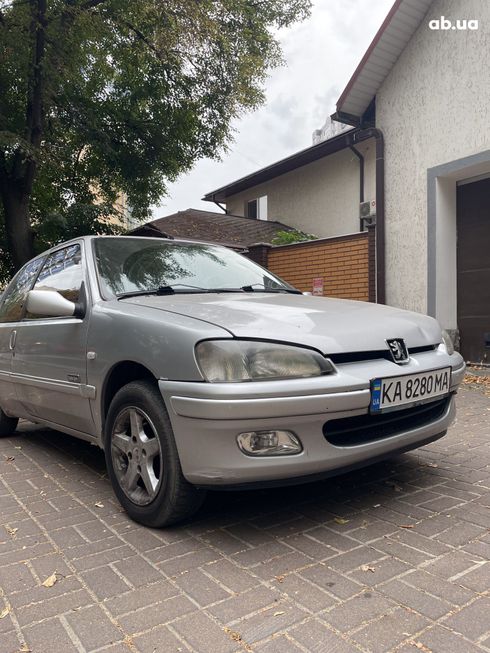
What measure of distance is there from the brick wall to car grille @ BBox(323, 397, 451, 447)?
6126 millimetres

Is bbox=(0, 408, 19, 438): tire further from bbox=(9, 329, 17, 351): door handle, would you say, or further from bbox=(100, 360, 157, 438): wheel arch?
bbox=(100, 360, 157, 438): wheel arch

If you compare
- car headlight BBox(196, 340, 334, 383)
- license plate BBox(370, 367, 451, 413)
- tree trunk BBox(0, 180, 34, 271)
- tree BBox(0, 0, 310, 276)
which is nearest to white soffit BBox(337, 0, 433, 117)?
tree BBox(0, 0, 310, 276)

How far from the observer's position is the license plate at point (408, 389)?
2.42 m

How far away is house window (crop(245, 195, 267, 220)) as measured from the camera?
1562 centimetres

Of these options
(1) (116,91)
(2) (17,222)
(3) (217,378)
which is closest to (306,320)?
(3) (217,378)

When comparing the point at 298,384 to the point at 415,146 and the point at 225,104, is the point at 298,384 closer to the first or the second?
the point at 415,146

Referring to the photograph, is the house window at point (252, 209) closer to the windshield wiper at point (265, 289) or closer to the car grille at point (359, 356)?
the windshield wiper at point (265, 289)

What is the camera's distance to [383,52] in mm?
8453

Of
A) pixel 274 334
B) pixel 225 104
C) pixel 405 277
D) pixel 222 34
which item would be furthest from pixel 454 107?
pixel 274 334

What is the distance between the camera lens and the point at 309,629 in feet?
5.74

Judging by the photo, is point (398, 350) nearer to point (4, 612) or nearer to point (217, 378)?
point (217, 378)

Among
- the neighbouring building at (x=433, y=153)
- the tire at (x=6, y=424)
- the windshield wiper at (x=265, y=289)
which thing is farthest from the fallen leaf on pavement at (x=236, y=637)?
the neighbouring building at (x=433, y=153)

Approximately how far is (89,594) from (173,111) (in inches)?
488

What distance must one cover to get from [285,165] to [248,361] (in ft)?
39.7
